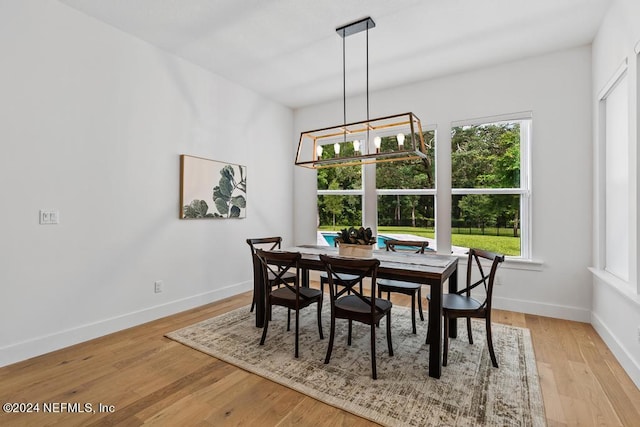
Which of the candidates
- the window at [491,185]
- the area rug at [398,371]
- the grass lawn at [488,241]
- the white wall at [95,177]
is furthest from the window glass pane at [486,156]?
the white wall at [95,177]

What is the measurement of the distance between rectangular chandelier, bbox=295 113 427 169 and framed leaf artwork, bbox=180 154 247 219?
3.22ft

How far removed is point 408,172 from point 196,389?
3.56m

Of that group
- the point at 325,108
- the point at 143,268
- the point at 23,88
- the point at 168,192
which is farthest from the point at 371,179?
the point at 23,88

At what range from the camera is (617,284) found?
2.56 m

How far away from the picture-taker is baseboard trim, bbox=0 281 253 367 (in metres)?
2.46

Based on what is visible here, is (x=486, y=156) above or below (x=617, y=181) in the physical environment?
above

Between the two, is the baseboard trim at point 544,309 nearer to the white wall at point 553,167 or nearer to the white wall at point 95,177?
the white wall at point 553,167

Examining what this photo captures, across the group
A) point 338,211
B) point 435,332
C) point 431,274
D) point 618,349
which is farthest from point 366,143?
point 618,349

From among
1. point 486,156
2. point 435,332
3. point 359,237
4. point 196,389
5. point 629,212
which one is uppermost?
point 486,156

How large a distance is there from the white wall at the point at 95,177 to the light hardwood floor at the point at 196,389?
Answer: 0.37 m

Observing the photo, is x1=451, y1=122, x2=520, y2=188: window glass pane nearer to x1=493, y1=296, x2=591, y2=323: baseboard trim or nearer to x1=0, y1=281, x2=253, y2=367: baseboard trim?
x1=493, y1=296, x2=591, y2=323: baseboard trim

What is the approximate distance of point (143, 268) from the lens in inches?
131

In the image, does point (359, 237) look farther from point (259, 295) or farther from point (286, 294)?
point (259, 295)

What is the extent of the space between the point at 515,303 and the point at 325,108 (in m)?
3.79
